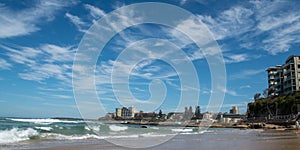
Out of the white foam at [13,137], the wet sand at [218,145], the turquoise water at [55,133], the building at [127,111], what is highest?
the building at [127,111]

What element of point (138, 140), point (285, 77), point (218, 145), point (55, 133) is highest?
point (285, 77)

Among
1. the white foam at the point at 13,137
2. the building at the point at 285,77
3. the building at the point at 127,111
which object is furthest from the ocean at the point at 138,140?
the building at the point at 285,77

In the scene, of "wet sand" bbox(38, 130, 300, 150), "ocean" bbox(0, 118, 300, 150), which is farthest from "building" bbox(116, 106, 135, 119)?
"wet sand" bbox(38, 130, 300, 150)

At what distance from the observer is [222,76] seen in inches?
325

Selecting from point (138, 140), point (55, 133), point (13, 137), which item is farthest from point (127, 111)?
point (13, 137)

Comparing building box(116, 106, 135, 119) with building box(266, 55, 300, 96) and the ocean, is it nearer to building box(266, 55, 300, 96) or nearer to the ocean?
the ocean

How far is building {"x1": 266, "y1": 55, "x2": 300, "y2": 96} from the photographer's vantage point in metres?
61.8

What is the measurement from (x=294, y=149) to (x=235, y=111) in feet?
501

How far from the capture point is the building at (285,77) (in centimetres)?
6181

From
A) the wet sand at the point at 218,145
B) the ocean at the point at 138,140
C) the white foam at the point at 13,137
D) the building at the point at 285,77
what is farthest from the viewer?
the building at the point at 285,77

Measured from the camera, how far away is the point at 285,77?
6606cm

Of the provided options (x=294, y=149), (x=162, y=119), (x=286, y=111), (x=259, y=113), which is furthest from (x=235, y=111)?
(x=294, y=149)

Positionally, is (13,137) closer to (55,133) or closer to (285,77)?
(55,133)

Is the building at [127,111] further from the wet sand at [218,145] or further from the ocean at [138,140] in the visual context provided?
the wet sand at [218,145]
